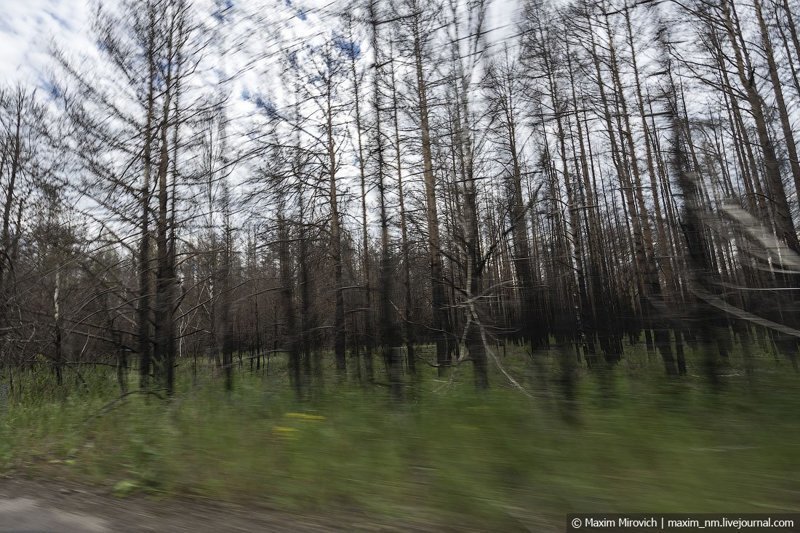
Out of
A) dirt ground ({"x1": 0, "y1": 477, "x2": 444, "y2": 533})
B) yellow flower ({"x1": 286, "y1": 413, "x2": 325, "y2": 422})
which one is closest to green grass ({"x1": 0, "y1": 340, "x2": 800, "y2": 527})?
yellow flower ({"x1": 286, "y1": 413, "x2": 325, "y2": 422})

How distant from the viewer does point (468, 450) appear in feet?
11.4

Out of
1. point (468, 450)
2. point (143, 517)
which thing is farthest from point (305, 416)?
point (468, 450)

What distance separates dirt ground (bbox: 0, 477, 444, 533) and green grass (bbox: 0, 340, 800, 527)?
0.15 metres

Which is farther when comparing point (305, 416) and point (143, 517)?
point (305, 416)

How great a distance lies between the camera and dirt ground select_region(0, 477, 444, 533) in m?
Answer: 2.66

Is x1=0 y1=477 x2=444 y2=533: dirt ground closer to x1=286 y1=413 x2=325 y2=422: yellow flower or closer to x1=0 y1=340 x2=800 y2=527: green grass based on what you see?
x1=0 y1=340 x2=800 y2=527: green grass

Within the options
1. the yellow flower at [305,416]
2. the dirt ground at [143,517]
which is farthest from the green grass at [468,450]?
the dirt ground at [143,517]

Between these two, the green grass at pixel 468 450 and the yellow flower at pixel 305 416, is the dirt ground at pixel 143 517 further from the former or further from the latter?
the yellow flower at pixel 305 416

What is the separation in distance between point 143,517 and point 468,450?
2472 millimetres

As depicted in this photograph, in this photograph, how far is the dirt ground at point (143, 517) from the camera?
2662 millimetres

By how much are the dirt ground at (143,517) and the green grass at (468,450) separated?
0.15 m

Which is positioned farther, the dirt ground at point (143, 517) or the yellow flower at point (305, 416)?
the yellow flower at point (305, 416)

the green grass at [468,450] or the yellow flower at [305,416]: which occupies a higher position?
the yellow flower at [305,416]

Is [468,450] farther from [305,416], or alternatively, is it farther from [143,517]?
[143,517]
